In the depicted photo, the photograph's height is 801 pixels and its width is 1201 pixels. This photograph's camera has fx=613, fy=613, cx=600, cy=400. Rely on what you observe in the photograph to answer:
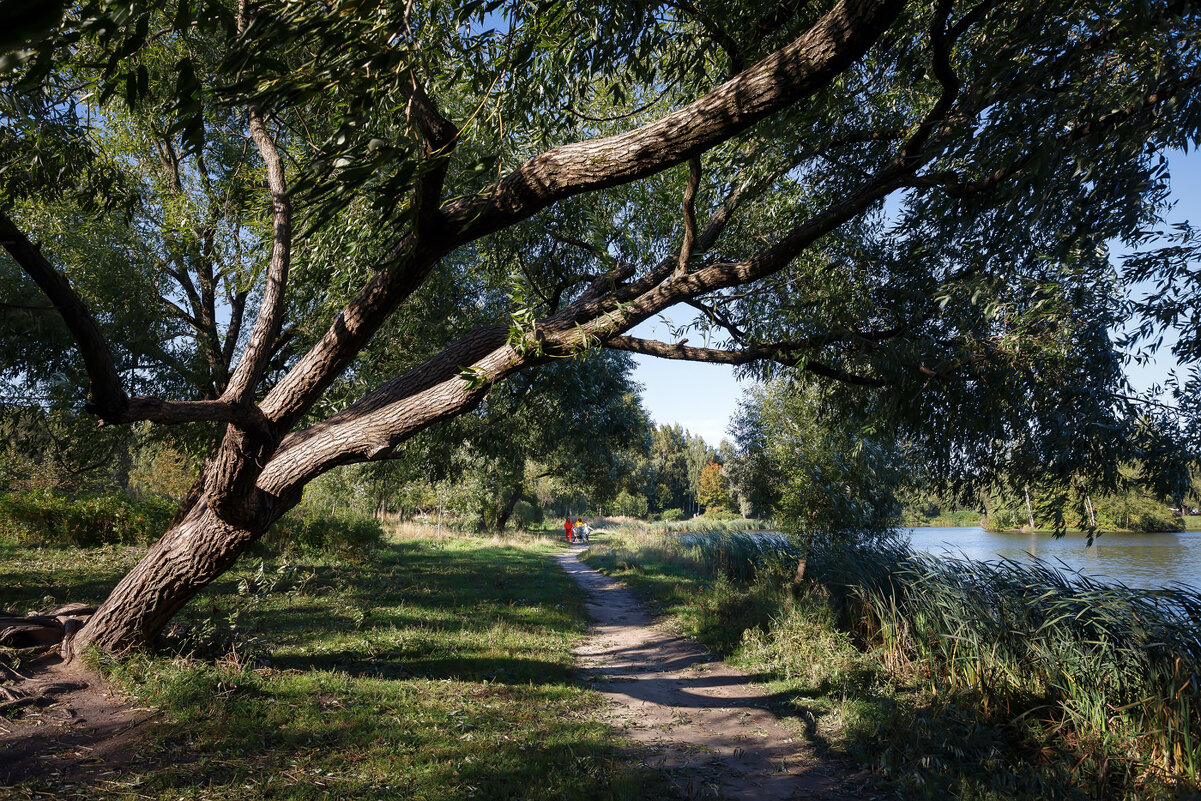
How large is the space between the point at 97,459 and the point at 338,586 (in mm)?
4737

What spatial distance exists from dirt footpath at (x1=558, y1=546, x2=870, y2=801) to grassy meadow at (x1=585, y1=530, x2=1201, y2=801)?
15.4 inches

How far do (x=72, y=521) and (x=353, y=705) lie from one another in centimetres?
1371

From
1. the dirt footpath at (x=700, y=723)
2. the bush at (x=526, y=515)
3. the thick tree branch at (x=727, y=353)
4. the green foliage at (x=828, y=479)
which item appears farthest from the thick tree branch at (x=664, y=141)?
the bush at (x=526, y=515)

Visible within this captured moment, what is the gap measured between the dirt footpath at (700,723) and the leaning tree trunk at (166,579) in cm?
406

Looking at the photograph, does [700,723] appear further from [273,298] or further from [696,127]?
[273,298]

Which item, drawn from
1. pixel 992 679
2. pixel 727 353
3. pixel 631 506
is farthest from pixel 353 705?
pixel 631 506

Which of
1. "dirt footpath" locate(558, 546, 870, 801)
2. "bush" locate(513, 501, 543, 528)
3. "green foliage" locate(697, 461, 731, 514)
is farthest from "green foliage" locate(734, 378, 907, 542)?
"green foliage" locate(697, 461, 731, 514)

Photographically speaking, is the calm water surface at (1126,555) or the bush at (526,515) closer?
the calm water surface at (1126,555)

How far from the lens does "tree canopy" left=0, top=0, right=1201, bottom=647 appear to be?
308 centimetres

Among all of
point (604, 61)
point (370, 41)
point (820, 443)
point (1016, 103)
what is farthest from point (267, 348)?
point (820, 443)

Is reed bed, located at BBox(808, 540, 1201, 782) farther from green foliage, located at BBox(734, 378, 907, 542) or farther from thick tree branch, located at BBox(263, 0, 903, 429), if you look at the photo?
thick tree branch, located at BBox(263, 0, 903, 429)

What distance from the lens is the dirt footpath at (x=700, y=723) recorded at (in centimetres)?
491

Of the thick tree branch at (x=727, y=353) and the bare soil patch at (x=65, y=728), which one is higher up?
the thick tree branch at (x=727, y=353)

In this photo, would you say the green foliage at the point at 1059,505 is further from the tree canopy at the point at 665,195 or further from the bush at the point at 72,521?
the bush at the point at 72,521
